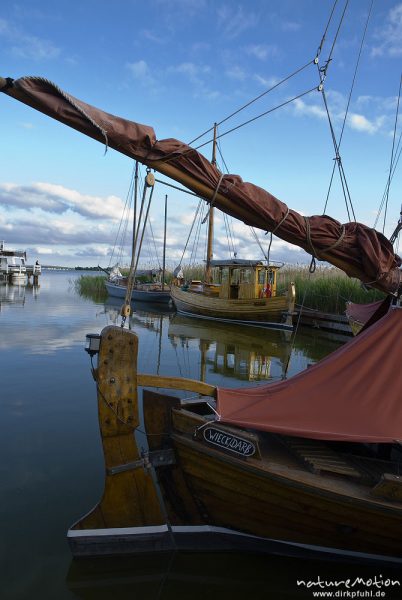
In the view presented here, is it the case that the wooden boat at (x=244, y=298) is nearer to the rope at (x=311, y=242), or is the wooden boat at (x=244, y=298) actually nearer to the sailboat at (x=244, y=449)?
the rope at (x=311, y=242)

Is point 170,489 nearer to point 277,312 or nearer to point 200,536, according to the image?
point 200,536

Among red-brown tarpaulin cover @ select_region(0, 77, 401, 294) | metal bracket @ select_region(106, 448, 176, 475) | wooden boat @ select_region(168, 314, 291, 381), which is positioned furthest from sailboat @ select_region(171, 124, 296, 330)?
metal bracket @ select_region(106, 448, 176, 475)

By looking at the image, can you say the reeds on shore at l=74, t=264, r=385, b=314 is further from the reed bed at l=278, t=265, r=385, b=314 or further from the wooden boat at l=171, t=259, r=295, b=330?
the wooden boat at l=171, t=259, r=295, b=330


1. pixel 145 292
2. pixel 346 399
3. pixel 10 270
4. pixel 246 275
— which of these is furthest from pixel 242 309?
pixel 10 270

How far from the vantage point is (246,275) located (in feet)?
79.9

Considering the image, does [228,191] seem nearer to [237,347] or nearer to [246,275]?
[237,347]

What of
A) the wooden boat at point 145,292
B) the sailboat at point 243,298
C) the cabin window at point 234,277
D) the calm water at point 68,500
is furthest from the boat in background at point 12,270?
the calm water at point 68,500

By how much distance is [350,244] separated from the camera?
4.57 m

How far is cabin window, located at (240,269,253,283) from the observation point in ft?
79.3

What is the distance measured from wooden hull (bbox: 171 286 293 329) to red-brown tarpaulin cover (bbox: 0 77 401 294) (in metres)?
16.9

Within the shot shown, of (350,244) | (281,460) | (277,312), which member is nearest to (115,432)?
(281,460)

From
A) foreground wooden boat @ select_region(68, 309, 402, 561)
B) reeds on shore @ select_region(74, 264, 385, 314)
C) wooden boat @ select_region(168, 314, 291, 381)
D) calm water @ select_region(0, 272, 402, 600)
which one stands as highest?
reeds on shore @ select_region(74, 264, 385, 314)

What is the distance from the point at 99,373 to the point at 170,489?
131 cm

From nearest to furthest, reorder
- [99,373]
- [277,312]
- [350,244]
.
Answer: [99,373] < [350,244] < [277,312]
